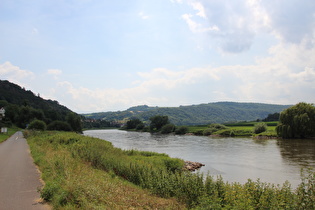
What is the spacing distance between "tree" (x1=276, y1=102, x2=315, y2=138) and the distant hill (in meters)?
103

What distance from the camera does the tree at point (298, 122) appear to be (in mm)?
60500

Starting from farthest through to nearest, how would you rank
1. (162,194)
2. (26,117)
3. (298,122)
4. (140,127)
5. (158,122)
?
(140,127) → (158,122) → (26,117) → (298,122) → (162,194)

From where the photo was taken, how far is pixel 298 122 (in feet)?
201

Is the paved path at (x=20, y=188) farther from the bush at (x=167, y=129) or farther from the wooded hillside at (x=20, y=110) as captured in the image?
the wooded hillside at (x=20, y=110)

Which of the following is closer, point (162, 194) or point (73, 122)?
point (162, 194)

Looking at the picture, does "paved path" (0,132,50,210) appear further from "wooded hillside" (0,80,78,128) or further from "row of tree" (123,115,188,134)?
"wooded hillside" (0,80,78,128)

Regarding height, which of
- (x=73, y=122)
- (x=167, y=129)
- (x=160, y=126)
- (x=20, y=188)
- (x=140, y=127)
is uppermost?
(x=73, y=122)

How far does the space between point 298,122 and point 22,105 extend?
130 metres

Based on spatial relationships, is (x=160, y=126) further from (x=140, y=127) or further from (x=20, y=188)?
(x=20, y=188)

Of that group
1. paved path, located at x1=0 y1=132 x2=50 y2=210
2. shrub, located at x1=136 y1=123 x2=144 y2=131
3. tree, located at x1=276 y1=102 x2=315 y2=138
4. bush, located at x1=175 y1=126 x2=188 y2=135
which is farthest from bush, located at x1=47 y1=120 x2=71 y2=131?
paved path, located at x1=0 y1=132 x2=50 y2=210

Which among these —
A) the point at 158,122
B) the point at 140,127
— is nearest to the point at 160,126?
the point at 158,122

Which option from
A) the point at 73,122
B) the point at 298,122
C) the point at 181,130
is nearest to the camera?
the point at 298,122

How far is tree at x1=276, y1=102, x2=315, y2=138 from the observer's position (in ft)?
198

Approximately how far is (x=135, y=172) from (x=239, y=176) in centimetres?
1326
